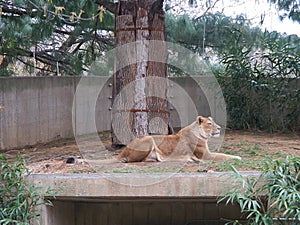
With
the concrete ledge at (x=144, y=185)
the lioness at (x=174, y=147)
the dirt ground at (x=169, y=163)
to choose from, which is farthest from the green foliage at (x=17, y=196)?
the lioness at (x=174, y=147)

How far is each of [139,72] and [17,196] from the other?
89.9 inches

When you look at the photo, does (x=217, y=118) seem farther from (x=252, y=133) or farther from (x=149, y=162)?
(x=149, y=162)

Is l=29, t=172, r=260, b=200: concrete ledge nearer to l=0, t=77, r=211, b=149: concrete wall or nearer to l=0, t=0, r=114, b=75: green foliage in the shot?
l=0, t=0, r=114, b=75: green foliage

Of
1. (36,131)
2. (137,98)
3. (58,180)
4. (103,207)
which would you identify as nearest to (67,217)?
(103,207)

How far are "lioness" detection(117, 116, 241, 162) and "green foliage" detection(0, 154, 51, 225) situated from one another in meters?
1.05

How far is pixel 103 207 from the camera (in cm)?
598

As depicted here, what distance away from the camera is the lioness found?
17.6ft

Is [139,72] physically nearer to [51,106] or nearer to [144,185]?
[144,185]

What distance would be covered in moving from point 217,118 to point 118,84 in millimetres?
3162

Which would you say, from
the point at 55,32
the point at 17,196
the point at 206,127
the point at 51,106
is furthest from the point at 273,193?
the point at 55,32

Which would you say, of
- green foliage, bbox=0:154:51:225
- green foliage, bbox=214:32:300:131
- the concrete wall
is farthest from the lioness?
green foliage, bbox=214:32:300:131

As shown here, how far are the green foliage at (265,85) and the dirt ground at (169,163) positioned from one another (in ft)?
1.33

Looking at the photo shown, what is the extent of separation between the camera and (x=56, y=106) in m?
8.23

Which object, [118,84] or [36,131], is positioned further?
[36,131]
